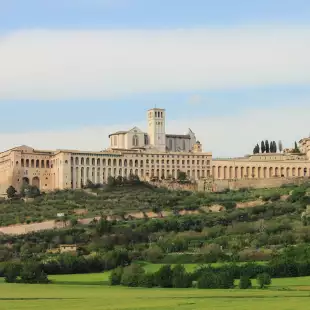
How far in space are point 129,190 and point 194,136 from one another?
27187 mm

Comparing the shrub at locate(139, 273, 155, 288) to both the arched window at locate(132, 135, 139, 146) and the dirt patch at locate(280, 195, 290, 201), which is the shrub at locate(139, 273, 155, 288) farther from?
the arched window at locate(132, 135, 139, 146)

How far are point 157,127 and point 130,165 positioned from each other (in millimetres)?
11401

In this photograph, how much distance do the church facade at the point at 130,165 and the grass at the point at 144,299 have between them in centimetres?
6443

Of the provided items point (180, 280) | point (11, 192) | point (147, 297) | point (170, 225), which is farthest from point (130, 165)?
point (147, 297)

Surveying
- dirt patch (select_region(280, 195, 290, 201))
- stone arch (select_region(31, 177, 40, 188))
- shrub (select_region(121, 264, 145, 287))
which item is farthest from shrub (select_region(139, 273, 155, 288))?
stone arch (select_region(31, 177, 40, 188))

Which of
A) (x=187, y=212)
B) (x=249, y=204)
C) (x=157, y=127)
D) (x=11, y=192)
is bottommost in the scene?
(x=187, y=212)

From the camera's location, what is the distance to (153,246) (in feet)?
218

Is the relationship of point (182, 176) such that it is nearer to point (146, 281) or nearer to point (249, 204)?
point (249, 204)

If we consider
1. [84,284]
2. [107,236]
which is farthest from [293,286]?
[107,236]

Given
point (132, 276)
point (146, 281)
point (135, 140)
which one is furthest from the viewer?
point (135, 140)

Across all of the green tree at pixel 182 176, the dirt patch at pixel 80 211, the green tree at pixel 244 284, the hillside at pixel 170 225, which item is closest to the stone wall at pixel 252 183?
the green tree at pixel 182 176

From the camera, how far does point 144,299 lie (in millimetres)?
36875

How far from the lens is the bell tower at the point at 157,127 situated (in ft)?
397

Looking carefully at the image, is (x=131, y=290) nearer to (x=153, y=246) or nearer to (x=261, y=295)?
(x=261, y=295)
